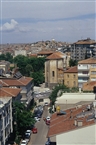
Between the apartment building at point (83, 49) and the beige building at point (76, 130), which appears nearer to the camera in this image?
the beige building at point (76, 130)

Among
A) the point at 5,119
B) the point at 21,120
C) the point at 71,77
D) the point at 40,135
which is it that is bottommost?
the point at 40,135

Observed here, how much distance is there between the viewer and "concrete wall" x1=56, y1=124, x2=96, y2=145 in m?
10.6

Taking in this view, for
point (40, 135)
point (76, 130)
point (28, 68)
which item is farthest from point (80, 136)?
point (28, 68)

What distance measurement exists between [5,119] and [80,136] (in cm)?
790

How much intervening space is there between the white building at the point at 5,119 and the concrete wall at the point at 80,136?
22.1 ft

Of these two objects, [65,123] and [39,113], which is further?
[39,113]

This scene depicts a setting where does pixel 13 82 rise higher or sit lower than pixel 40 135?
higher

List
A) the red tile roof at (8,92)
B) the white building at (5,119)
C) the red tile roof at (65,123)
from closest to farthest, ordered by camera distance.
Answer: the red tile roof at (65,123), the white building at (5,119), the red tile roof at (8,92)

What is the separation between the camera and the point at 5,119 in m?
17.9

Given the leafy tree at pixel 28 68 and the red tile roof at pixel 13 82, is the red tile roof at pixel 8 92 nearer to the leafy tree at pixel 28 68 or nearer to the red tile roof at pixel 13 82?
the red tile roof at pixel 13 82

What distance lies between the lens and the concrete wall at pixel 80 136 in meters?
10.6

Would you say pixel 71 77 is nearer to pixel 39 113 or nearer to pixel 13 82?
pixel 39 113

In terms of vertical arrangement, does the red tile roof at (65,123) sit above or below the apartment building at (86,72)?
below

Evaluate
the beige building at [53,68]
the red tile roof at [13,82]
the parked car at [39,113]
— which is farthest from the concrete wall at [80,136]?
the beige building at [53,68]
